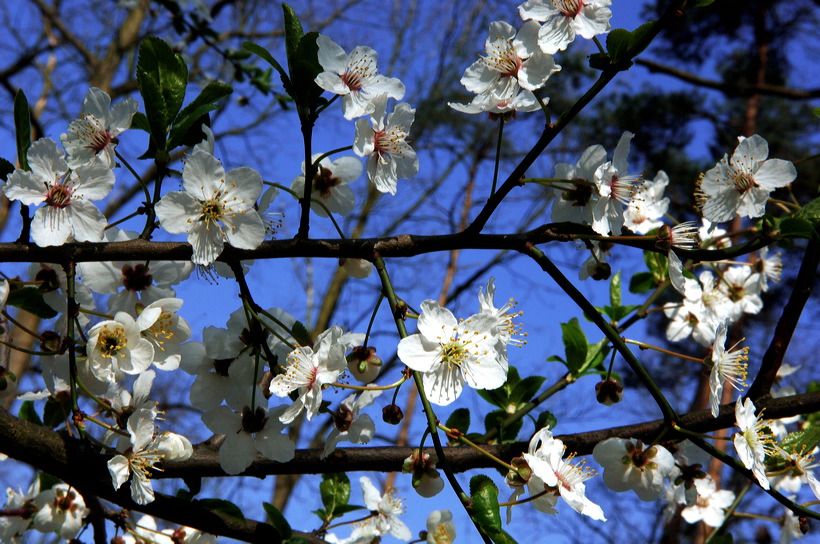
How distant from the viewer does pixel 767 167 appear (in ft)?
4.40

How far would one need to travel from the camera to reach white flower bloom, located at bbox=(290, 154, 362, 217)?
49.8 inches

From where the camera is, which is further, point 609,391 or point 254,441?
point 609,391

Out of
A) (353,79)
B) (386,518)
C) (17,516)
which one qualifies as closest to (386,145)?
(353,79)

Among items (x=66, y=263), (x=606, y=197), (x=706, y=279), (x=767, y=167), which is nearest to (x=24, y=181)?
(x=66, y=263)

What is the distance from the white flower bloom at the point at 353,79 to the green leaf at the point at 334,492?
0.84 metres

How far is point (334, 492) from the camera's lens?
1.53 meters

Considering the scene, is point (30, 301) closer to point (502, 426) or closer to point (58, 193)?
point (58, 193)

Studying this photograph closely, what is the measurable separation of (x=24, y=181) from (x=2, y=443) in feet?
1.31

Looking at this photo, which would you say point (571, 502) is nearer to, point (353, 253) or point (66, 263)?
point (353, 253)

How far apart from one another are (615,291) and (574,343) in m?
0.27

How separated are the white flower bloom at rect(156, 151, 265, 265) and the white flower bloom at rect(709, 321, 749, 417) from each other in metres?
0.72

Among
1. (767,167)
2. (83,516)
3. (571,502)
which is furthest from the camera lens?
(83,516)

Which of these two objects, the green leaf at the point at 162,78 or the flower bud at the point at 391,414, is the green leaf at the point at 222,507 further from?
the green leaf at the point at 162,78

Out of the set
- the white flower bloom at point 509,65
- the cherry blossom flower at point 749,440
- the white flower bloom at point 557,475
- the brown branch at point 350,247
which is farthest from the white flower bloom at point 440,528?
the white flower bloom at point 509,65
